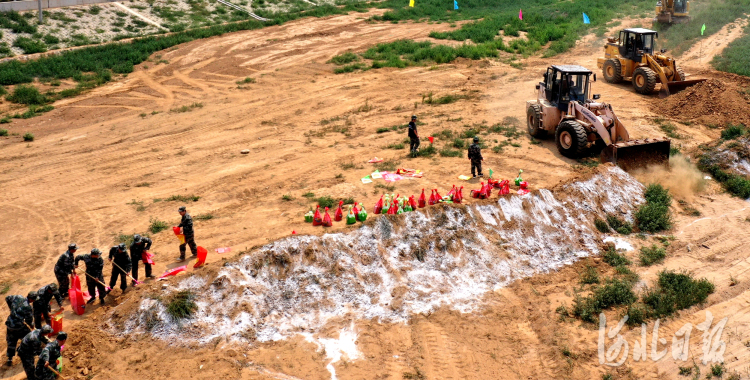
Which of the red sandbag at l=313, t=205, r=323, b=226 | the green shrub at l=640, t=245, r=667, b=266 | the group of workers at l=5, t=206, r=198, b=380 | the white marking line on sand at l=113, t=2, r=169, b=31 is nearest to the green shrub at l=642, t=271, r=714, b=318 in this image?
the green shrub at l=640, t=245, r=667, b=266

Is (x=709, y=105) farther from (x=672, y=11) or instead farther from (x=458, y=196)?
(x=672, y=11)

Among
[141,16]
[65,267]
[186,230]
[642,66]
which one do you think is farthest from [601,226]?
[141,16]

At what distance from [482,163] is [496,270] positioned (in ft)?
17.5

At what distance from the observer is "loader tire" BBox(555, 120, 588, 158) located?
17.4m

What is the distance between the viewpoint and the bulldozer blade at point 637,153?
1666 centimetres

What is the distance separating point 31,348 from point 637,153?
15.3 m

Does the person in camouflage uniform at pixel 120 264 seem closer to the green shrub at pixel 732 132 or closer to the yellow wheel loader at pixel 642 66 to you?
the green shrub at pixel 732 132

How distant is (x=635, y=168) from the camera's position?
1688cm

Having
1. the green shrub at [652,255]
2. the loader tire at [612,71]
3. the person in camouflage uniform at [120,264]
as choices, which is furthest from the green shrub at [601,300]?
the loader tire at [612,71]

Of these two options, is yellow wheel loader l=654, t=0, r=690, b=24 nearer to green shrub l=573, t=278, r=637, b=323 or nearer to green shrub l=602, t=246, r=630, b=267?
green shrub l=602, t=246, r=630, b=267

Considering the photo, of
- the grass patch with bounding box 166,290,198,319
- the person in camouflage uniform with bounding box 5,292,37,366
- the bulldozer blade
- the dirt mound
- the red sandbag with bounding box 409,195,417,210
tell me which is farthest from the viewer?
the dirt mound

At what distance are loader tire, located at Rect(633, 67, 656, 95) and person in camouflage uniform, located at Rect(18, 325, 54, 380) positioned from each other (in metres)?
23.4

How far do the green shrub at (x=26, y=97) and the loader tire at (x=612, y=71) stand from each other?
2428 cm

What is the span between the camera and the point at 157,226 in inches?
545
